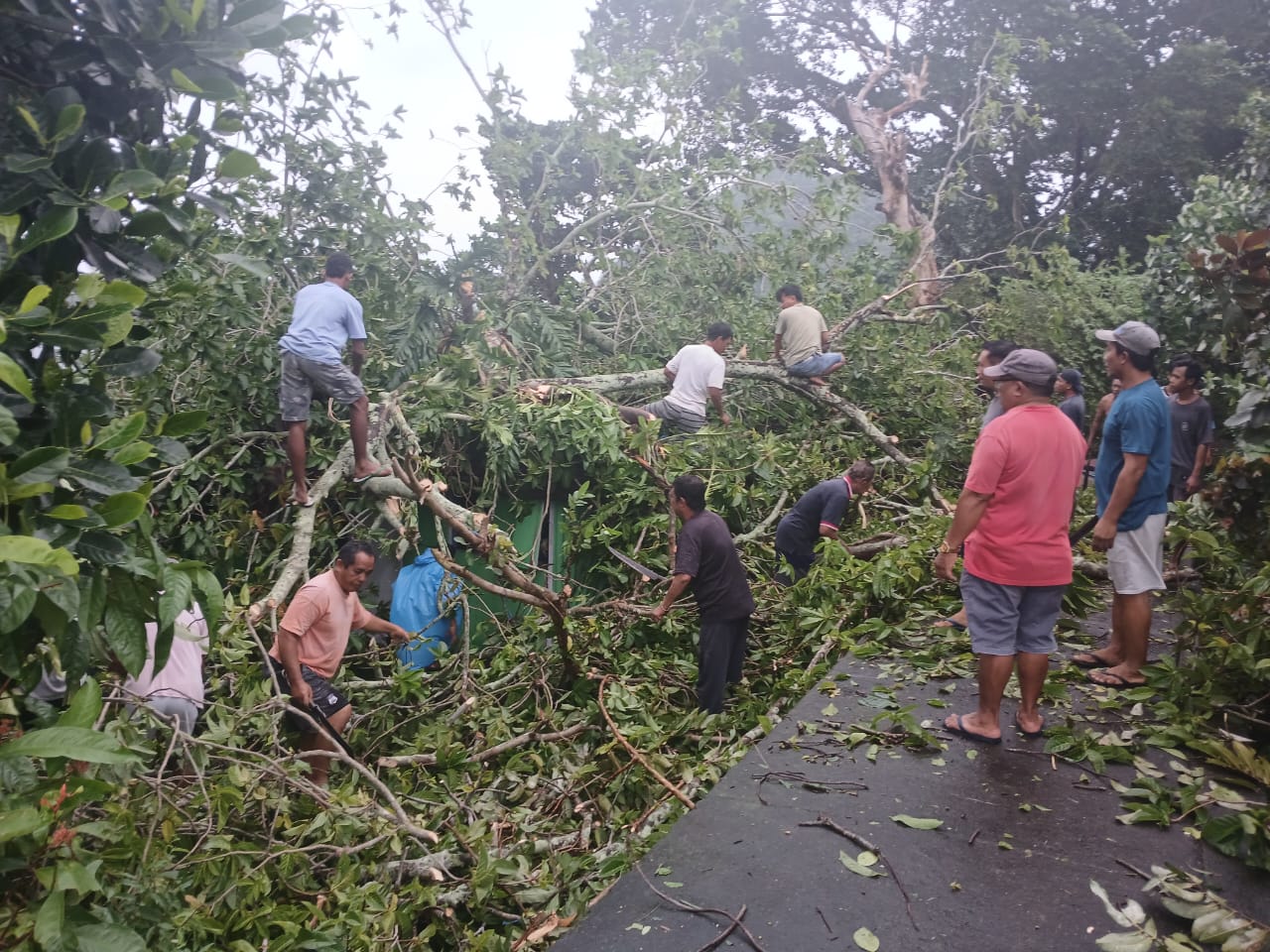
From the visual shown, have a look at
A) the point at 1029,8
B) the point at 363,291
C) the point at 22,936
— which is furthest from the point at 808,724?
the point at 1029,8

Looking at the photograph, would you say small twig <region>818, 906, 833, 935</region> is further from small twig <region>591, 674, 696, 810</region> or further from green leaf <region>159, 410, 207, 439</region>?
green leaf <region>159, 410, 207, 439</region>

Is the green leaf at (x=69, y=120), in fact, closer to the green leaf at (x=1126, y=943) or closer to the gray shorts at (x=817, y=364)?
the green leaf at (x=1126, y=943)

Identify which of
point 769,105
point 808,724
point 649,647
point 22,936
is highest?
point 769,105

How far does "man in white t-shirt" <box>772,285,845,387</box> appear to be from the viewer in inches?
316

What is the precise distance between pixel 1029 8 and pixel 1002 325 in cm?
1025

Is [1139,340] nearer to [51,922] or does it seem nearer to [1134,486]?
[1134,486]

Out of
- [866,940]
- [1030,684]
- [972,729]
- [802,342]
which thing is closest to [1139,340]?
[1030,684]

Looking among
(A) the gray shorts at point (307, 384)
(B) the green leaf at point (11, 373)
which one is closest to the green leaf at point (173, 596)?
(B) the green leaf at point (11, 373)

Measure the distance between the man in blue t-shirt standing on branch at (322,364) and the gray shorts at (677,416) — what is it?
254cm

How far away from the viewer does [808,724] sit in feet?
11.4

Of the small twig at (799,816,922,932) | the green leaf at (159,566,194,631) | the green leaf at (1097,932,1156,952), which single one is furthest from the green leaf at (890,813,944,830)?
the green leaf at (159,566,194,631)

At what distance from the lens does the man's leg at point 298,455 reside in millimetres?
5781

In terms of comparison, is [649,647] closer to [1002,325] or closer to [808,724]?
[808,724]

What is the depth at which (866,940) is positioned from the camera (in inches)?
85.9
